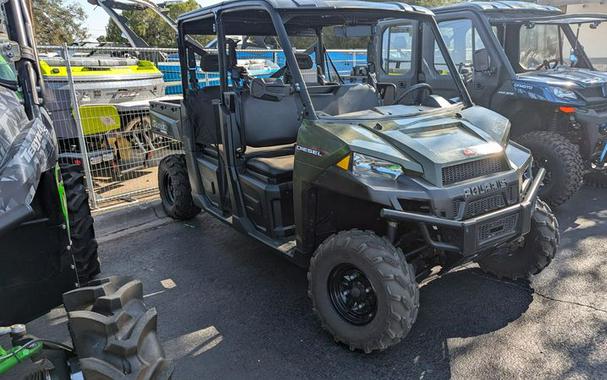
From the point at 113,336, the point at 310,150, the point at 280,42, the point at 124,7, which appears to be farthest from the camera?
the point at 124,7

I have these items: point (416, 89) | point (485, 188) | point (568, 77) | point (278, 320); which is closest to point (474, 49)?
point (568, 77)

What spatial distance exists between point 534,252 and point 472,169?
111 centimetres

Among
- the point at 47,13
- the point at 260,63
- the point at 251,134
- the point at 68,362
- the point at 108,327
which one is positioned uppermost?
the point at 47,13

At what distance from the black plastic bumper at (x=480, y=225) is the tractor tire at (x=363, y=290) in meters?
0.22

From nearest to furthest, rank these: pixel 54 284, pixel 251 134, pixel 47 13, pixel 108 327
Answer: pixel 108 327 → pixel 54 284 → pixel 251 134 → pixel 47 13

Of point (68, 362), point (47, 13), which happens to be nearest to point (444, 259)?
point (68, 362)

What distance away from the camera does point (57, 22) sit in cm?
2375

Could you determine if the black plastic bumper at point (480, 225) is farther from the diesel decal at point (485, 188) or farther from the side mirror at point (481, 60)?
the side mirror at point (481, 60)

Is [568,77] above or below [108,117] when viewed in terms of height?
above

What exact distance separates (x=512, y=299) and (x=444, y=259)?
0.91 meters

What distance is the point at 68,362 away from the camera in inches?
66.9

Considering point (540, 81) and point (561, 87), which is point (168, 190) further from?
point (561, 87)

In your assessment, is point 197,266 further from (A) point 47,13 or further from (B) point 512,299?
(A) point 47,13

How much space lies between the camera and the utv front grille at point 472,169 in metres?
2.66
